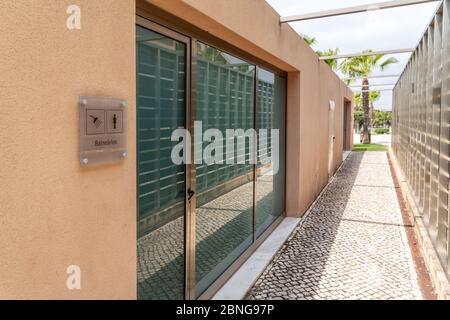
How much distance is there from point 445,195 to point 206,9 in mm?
Result: 3516

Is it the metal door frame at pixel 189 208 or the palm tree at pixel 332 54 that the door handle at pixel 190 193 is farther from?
the palm tree at pixel 332 54

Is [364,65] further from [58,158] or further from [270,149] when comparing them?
[58,158]

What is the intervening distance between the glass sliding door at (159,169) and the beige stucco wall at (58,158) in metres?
0.49

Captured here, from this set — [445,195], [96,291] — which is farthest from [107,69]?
[445,195]

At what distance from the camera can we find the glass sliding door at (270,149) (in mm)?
6191

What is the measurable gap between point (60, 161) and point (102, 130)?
0.38 meters

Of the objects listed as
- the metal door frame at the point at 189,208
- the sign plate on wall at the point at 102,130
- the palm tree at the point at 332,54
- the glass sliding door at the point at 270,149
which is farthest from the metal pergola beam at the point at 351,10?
the palm tree at the point at 332,54

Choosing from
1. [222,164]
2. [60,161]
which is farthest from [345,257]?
[60,161]

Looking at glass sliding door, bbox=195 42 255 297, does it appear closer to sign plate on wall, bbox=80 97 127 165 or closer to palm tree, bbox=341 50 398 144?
sign plate on wall, bbox=80 97 127 165

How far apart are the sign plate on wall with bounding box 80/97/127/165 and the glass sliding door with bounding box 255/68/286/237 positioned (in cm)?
364

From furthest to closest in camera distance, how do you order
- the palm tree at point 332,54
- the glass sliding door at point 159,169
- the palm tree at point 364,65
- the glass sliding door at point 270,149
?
1. the palm tree at point 364,65
2. the palm tree at point 332,54
3. the glass sliding door at point 270,149
4. the glass sliding door at point 159,169

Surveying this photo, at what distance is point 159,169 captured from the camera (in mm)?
3359

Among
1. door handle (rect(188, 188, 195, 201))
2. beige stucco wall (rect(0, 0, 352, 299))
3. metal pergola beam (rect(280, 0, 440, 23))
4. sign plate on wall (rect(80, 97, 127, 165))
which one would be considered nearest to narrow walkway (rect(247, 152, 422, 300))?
door handle (rect(188, 188, 195, 201))

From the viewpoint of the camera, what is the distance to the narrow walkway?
4.50 meters
